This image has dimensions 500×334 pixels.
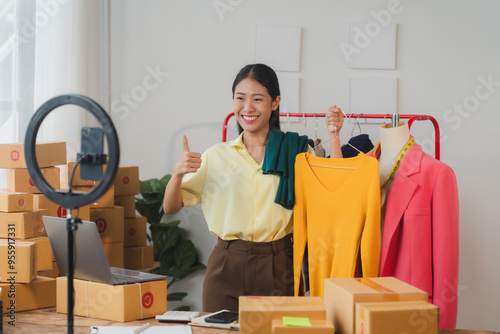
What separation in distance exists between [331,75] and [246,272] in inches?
72.1

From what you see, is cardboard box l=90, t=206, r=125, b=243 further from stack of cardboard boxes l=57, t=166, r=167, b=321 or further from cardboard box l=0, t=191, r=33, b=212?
cardboard box l=0, t=191, r=33, b=212

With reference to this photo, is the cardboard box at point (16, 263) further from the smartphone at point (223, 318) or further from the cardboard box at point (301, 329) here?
the cardboard box at point (301, 329)

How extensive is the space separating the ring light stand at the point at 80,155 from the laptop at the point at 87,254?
473mm

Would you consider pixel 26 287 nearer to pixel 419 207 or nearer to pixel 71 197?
pixel 71 197

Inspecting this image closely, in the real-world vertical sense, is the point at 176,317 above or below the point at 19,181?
below

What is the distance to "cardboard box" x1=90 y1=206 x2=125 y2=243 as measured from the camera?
2.86 metres

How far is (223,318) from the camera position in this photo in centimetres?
179

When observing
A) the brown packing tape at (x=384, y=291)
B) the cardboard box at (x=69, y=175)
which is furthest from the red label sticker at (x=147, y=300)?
the cardboard box at (x=69, y=175)

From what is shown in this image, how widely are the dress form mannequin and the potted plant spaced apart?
1544 millimetres

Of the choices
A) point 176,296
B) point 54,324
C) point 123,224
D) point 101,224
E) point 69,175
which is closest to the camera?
point 54,324

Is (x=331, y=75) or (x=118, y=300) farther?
(x=331, y=75)

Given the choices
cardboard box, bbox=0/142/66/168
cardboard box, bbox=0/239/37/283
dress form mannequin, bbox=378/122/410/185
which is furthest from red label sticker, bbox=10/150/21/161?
dress form mannequin, bbox=378/122/410/185

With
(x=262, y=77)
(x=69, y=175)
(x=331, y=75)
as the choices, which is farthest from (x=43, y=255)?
(x=331, y=75)

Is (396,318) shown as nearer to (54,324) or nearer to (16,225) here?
(54,324)
